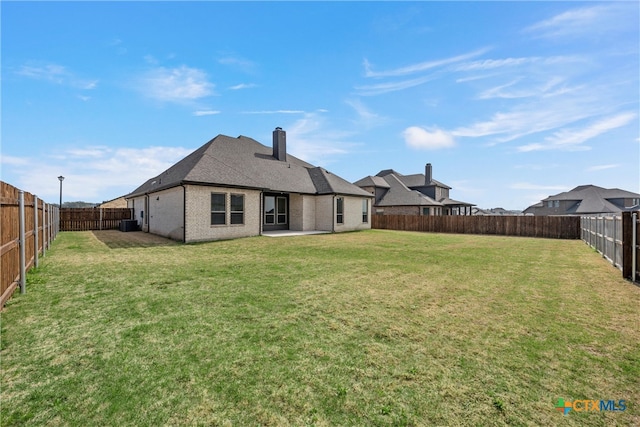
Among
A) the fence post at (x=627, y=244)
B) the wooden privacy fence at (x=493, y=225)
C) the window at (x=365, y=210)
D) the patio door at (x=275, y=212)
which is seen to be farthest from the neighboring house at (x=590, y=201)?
the patio door at (x=275, y=212)

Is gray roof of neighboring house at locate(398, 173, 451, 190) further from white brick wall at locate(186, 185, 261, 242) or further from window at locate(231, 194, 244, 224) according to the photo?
window at locate(231, 194, 244, 224)

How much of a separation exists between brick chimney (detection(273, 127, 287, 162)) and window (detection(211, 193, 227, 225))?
847 cm

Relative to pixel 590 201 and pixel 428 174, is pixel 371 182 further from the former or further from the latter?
pixel 590 201

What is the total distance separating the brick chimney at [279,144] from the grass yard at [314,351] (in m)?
16.9

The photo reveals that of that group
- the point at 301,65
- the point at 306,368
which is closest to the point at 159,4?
the point at 301,65

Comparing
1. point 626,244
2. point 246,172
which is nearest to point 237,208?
point 246,172

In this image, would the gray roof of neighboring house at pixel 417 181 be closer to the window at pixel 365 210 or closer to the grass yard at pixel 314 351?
the window at pixel 365 210

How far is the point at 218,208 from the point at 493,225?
69.9ft

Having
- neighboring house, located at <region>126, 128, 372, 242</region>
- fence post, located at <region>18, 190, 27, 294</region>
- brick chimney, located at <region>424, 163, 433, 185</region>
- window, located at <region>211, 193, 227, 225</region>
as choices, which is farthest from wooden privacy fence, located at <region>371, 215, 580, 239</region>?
fence post, located at <region>18, 190, 27, 294</region>

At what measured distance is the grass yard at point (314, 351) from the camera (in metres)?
2.26

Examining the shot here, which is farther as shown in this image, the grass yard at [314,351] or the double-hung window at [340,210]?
the double-hung window at [340,210]

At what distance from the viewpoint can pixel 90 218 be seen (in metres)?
21.3

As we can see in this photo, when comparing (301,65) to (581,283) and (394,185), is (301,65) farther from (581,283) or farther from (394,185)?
(394,185)

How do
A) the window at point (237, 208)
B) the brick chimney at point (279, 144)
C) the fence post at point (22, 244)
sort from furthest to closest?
the brick chimney at point (279, 144)
the window at point (237, 208)
the fence post at point (22, 244)
